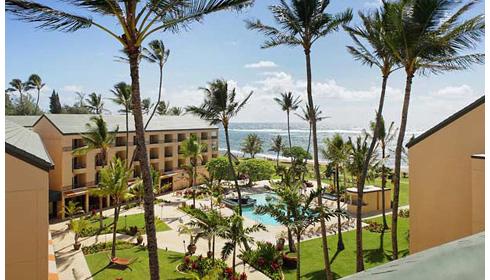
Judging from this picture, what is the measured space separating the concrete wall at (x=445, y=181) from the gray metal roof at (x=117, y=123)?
26.4 meters

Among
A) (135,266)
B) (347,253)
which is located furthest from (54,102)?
(347,253)

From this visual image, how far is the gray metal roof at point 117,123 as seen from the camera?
96.0ft

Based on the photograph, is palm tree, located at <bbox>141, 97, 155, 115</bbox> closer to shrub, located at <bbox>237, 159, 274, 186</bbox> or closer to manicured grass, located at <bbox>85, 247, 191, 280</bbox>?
shrub, located at <bbox>237, 159, 274, 186</bbox>

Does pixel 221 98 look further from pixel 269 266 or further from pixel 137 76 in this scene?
pixel 137 76

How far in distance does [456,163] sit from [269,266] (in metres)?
9.47

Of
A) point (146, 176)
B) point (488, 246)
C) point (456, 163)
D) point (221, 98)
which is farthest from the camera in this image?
point (221, 98)

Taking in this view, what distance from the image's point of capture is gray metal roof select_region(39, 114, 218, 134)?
2926 cm

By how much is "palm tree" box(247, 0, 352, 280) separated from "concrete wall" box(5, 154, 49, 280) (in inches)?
351

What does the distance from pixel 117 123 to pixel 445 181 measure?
3044 cm

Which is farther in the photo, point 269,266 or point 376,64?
point 269,266

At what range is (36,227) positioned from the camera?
24.8 feet

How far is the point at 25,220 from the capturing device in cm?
740

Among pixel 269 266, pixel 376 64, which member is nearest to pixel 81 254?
pixel 269 266

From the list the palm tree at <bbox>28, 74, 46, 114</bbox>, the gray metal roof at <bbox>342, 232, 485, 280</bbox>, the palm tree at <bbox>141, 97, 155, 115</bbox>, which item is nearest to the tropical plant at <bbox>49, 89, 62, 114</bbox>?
the palm tree at <bbox>28, 74, 46, 114</bbox>
